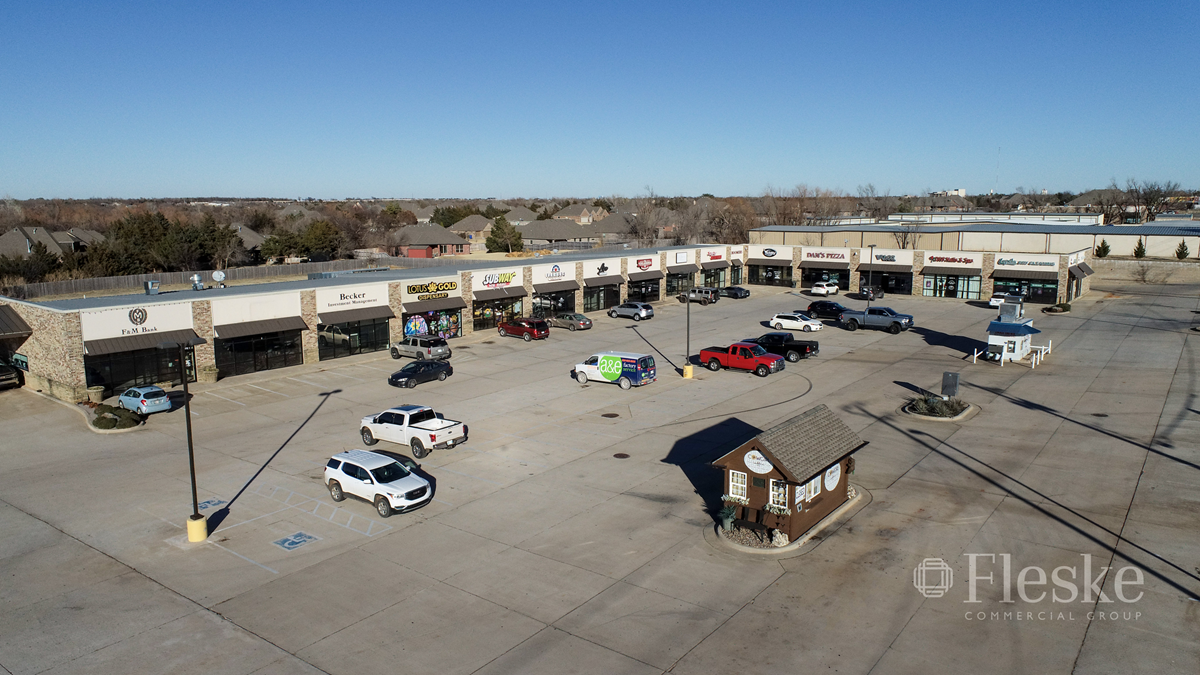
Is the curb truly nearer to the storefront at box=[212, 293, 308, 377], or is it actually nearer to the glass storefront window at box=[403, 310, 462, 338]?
the storefront at box=[212, 293, 308, 377]

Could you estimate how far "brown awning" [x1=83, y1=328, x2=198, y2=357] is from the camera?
33844mm

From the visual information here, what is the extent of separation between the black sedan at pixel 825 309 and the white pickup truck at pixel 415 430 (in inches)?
1357

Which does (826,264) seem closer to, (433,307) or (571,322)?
(571,322)

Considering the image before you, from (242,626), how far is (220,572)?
3.11 meters

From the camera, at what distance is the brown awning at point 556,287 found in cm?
5497

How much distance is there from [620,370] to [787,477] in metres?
17.4

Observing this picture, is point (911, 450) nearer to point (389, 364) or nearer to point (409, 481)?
point (409, 481)

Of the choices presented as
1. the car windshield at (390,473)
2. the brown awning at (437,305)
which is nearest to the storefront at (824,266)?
the brown awning at (437,305)

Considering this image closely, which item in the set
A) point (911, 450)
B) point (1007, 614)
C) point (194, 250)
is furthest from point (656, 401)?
point (194, 250)

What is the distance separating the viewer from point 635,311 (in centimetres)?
5638

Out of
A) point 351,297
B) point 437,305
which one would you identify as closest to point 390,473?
point 351,297

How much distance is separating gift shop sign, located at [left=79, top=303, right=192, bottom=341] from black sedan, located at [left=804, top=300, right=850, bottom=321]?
40.0 m

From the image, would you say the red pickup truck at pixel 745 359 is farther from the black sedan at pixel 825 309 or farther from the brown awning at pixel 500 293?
the brown awning at pixel 500 293

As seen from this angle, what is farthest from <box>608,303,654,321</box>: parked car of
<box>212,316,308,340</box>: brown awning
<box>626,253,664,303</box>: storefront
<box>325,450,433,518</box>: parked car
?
<box>325,450,433,518</box>: parked car
